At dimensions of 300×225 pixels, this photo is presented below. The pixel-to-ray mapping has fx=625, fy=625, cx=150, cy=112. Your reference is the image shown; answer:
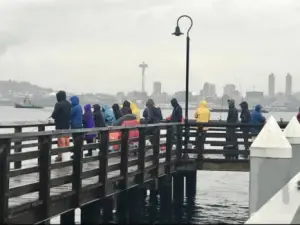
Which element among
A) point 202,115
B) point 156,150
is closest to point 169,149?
point 156,150

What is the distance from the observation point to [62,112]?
14836 millimetres

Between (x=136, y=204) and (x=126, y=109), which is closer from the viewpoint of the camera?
(x=136, y=204)

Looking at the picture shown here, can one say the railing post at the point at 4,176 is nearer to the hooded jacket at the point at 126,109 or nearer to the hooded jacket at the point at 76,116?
the hooded jacket at the point at 76,116

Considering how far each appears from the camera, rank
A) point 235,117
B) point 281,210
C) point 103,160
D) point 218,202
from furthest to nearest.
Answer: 1. point 235,117
2. point 218,202
3. point 103,160
4. point 281,210

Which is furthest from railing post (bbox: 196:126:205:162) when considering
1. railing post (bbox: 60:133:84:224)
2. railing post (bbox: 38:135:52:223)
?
railing post (bbox: 38:135:52:223)

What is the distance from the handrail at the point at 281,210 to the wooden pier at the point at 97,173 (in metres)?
3.49

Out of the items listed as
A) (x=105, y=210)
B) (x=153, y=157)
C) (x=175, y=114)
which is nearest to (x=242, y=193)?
(x=175, y=114)

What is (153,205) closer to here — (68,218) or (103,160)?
(68,218)

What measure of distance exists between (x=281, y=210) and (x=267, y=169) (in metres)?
2.37

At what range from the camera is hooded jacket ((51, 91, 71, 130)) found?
1478 cm

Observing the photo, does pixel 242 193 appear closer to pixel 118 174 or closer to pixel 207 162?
pixel 207 162

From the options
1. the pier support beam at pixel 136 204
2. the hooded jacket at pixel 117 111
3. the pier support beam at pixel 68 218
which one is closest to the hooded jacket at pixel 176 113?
the hooded jacket at pixel 117 111

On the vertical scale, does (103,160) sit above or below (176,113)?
below

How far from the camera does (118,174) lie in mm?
13227
